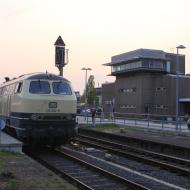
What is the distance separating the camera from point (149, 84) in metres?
75.0

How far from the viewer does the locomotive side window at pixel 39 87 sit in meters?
16.5

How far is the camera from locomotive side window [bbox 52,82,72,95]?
55.6 feet

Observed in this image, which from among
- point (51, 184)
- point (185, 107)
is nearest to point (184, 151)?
point (51, 184)

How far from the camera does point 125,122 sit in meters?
37.4

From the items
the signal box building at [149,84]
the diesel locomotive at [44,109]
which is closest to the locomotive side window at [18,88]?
the diesel locomotive at [44,109]

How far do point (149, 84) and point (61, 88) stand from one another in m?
58.8

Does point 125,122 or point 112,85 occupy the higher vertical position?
point 112,85

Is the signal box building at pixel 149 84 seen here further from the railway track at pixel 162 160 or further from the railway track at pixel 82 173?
the railway track at pixel 82 173

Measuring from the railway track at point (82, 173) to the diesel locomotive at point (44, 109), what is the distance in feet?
2.29

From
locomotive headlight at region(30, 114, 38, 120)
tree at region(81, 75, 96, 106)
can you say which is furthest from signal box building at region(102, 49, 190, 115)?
locomotive headlight at region(30, 114, 38, 120)

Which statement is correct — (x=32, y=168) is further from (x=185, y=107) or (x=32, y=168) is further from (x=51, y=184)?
(x=185, y=107)

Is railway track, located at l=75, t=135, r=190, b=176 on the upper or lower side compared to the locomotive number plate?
lower

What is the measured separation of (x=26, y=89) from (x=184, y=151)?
6584 millimetres

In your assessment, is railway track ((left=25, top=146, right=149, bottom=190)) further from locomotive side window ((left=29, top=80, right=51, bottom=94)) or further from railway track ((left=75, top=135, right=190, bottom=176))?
locomotive side window ((left=29, top=80, right=51, bottom=94))
